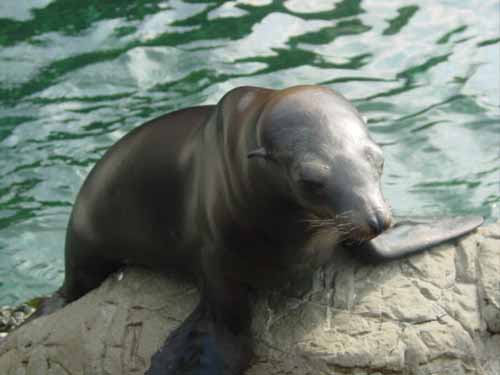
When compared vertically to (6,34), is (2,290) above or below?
below

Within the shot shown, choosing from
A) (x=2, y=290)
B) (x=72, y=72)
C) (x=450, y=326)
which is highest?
(x=450, y=326)

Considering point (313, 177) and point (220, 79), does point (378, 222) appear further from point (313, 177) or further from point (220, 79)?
point (220, 79)

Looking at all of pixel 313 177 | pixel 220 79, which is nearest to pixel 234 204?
pixel 313 177

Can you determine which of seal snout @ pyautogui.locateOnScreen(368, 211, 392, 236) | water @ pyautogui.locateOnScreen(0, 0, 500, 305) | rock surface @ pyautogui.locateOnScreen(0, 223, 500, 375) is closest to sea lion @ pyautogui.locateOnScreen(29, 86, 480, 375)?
seal snout @ pyautogui.locateOnScreen(368, 211, 392, 236)

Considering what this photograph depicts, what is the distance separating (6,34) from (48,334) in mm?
6958

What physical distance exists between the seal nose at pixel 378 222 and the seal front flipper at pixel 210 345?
4.02ft

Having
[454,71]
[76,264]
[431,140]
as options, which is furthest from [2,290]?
[454,71]

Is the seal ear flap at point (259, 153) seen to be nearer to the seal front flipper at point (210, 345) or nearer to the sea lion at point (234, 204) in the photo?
the sea lion at point (234, 204)

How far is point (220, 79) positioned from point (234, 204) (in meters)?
5.64

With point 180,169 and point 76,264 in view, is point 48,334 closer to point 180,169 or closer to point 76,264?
point 76,264

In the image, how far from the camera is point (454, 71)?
10.1 meters

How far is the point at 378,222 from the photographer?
3943mm

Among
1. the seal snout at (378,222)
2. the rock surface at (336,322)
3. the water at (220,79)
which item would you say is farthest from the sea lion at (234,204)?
the water at (220,79)

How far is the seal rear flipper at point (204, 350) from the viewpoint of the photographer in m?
4.82
